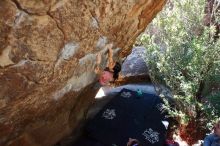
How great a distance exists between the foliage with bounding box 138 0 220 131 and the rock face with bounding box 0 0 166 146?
1.51 m

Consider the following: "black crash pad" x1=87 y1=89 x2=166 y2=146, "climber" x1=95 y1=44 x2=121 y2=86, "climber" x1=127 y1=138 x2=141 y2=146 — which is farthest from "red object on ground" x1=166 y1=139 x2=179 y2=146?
"climber" x1=95 y1=44 x2=121 y2=86

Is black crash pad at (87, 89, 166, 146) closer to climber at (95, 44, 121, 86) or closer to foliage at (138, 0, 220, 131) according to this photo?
foliage at (138, 0, 220, 131)

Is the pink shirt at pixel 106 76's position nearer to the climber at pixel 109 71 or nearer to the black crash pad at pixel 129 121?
the climber at pixel 109 71

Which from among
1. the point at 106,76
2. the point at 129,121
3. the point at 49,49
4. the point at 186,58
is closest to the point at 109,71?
the point at 106,76

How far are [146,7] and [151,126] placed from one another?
7.71 feet

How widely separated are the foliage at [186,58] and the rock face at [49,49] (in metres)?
1.51

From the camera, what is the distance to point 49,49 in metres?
3.17

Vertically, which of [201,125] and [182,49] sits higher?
[182,49]

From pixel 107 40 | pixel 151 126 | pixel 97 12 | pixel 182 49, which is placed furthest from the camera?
pixel 182 49

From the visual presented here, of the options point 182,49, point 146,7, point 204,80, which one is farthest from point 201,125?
Answer: point 146,7

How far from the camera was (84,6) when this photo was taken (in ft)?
10.5

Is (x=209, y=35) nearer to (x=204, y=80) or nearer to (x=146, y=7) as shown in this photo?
(x=204, y=80)

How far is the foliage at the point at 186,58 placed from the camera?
595 cm

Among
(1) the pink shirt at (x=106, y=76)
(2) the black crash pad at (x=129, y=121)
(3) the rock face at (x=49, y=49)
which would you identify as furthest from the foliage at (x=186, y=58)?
(1) the pink shirt at (x=106, y=76)
